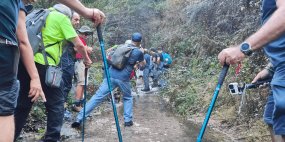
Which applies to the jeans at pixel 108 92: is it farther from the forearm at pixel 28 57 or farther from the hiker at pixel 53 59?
the forearm at pixel 28 57

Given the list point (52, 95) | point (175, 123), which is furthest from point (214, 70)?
point (52, 95)

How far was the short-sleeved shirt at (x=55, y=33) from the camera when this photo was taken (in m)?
3.10

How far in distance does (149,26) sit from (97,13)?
23.3m

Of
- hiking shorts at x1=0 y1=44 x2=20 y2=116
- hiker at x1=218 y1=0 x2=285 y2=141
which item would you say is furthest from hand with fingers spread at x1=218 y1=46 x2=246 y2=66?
hiking shorts at x1=0 y1=44 x2=20 y2=116

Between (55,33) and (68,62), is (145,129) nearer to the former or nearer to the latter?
(68,62)

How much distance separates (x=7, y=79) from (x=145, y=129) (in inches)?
142

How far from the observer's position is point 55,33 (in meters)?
3.16

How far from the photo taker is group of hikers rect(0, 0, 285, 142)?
1.60m

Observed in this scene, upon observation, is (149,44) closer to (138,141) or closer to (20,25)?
(138,141)

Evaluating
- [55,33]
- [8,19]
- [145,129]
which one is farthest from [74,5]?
[145,129]

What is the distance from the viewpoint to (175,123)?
17.9 ft

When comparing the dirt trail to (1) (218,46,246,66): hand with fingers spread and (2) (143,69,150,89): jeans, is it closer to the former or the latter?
(1) (218,46,246,66): hand with fingers spread

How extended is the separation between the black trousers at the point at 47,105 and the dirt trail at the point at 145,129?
0.82 metres

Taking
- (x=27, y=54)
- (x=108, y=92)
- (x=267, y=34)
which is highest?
(x=267, y=34)
